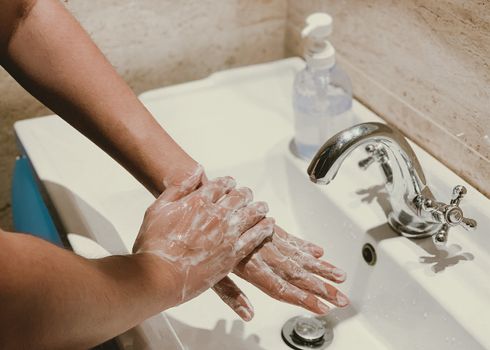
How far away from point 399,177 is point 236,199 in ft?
0.68

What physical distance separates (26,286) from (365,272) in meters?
0.48

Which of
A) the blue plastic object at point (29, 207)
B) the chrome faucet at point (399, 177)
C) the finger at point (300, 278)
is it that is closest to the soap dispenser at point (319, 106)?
the chrome faucet at point (399, 177)

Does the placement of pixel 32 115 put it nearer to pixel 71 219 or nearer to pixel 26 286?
pixel 71 219

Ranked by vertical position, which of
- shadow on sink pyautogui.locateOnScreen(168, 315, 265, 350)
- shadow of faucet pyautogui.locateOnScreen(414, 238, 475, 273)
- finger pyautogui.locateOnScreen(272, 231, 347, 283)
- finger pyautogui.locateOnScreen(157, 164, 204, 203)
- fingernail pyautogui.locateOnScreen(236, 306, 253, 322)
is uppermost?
finger pyautogui.locateOnScreen(157, 164, 204, 203)

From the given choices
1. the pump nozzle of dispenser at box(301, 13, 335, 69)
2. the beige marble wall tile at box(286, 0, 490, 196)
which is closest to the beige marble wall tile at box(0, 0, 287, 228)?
the beige marble wall tile at box(286, 0, 490, 196)

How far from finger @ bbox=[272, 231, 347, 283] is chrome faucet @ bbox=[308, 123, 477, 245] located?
0.32 feet

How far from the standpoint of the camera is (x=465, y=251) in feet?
2.60

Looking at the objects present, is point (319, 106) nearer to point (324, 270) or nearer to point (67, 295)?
point (324, 270)

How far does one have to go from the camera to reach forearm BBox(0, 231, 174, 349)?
0.51 metres

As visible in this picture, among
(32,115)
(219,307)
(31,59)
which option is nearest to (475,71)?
(219,307)

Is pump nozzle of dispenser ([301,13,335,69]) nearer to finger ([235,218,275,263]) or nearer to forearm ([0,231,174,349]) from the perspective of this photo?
finger ([235,218,275,263])

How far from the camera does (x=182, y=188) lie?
775 millimetres

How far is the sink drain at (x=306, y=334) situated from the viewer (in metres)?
0.83

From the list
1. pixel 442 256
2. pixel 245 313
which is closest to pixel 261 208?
pixel 245 313
